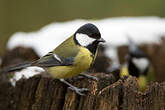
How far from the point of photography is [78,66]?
3.09 m

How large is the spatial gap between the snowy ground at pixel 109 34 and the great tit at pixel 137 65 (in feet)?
0.54

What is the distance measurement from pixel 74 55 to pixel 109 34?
1.81 metres

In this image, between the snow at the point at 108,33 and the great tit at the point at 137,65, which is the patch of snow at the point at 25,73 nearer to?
the snow at the point at 108,33

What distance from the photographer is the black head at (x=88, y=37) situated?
301 centimetres

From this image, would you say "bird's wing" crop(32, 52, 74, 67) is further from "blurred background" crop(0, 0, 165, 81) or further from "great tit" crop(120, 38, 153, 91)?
"blurred background" crop(0, 0, 165, 81)

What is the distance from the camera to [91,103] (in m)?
2.77

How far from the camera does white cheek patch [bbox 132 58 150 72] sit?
4754mm

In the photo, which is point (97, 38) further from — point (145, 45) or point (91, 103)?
point (145, 45)

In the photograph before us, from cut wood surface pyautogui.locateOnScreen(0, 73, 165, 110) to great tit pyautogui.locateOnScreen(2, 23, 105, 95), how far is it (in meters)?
0.08

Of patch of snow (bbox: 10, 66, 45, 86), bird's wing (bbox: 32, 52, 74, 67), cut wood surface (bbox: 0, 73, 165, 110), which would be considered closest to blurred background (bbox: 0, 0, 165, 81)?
patch of snow (bbox: 10, 66, 45, 86)

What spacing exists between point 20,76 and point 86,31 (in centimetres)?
79

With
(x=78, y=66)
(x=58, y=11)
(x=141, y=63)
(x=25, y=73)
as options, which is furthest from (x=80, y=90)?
(x=58, y=11)

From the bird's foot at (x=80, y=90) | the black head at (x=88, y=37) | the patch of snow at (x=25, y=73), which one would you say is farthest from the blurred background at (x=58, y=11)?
the bird's foot at (x=80, y=90)

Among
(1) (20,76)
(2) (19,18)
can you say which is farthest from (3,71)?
(2) (19,18)
